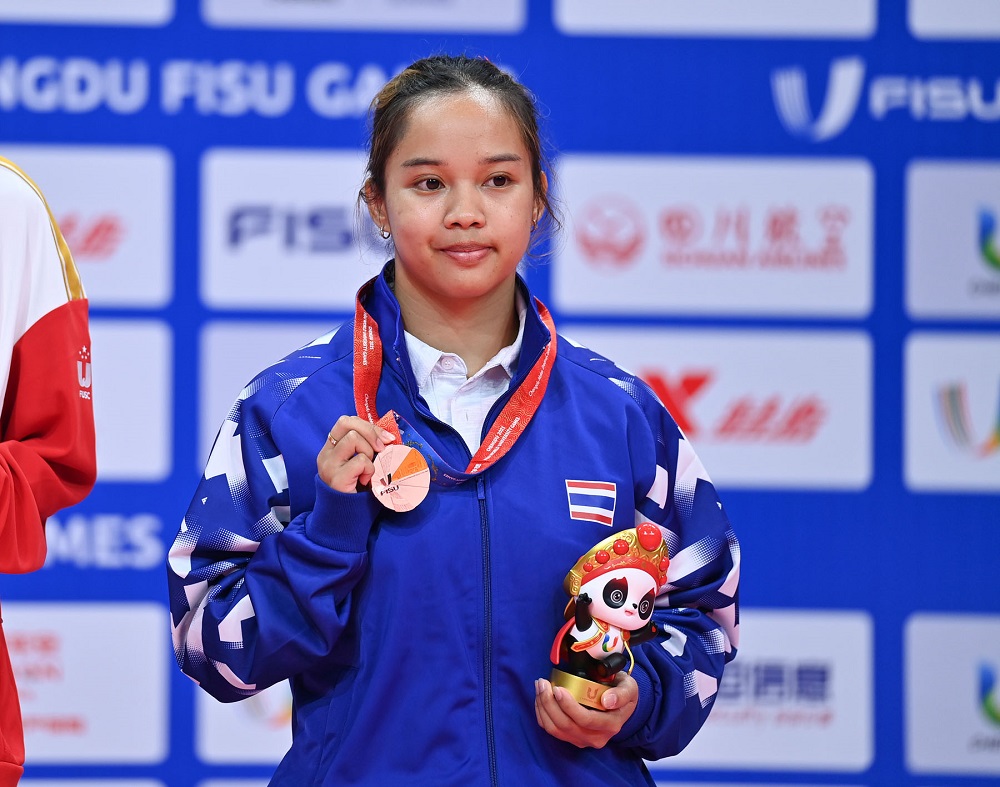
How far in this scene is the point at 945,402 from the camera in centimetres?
290

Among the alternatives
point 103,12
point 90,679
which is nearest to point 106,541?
point 90,679

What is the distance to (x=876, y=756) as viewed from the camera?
9.59 feet

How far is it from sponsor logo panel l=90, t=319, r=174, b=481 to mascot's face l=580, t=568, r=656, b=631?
1.70 metres

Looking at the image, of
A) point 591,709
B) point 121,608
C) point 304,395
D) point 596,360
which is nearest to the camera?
point 591,709

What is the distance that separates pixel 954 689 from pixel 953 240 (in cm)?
105

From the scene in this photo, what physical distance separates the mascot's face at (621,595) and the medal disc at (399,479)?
0.21 metres

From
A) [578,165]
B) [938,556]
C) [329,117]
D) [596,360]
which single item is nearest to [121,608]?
[329,117]

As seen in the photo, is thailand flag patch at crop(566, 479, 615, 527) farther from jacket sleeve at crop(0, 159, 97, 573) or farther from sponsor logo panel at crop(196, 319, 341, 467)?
sponsor logo panel at crop(196, 319, 341, 467)

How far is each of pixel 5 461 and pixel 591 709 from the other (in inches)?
27.8

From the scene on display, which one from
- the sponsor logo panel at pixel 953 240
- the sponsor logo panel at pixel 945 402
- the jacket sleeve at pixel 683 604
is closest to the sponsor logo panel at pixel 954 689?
the sponsor logo panel at pixel 945 402

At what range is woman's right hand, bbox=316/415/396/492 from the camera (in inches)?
53.3

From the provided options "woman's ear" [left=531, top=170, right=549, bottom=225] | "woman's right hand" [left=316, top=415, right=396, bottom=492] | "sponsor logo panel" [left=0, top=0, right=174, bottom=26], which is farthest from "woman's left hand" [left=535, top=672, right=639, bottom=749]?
"sponsor logo panel" [left=0, top=0, right=174, bottom=26]

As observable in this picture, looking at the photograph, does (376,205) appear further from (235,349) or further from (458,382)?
(235,349)

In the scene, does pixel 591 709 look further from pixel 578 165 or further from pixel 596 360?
pixel 578 165
